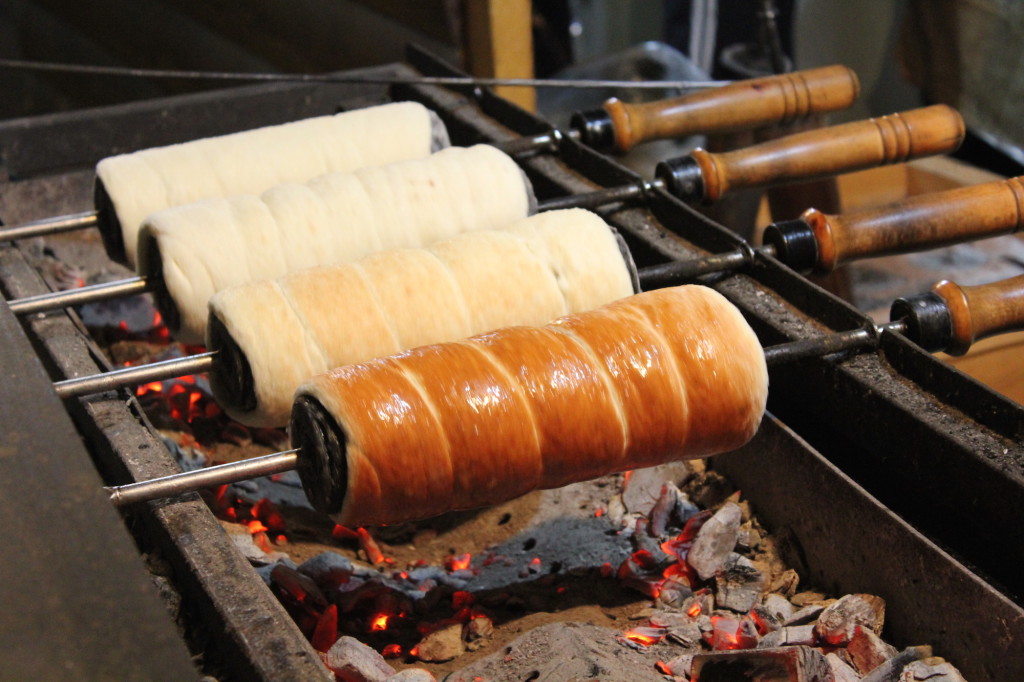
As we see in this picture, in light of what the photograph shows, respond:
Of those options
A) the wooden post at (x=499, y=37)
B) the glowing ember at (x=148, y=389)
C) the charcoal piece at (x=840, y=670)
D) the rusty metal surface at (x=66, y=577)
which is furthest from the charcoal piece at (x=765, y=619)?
the wooden post at (x=499, y=37)

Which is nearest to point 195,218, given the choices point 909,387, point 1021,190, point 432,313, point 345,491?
point 432,313

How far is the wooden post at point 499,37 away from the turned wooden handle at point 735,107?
1509 millimetres

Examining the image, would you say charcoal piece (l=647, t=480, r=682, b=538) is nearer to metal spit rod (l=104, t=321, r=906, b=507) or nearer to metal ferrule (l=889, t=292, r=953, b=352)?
metal ferrule (l=889, t=292, r=953, b=352)

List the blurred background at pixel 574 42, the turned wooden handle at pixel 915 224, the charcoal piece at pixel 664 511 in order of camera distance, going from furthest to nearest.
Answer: the blurred background at pixel 574 42 → the turned wooden handle at pixel 915 224 → the charcoal piece at pixel 664 511

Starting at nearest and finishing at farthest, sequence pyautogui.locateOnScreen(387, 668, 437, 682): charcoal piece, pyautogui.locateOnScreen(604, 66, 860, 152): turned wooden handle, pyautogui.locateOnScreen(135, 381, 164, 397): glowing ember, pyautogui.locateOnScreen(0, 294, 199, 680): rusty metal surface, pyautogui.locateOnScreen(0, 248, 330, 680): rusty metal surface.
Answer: pyautogui.locateOnScreen(0, 294, 199, 680): rusty metal surface
pyautogui.locateOnScreen(0, 248, 330, 680): rusty metal surface
pyautogui.locateOnScreen(387, 668, 437, 682): charcoal piece
pyautogui.locateOnScreen(135, 381, 164, 397): glowing ember
pyautogui.locateOnScreen(604, 66, 860, 152): turned wooden handle

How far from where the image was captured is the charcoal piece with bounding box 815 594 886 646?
4.60 ft

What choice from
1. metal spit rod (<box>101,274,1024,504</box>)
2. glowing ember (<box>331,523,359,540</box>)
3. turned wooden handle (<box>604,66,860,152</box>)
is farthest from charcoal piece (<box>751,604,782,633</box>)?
turned wooden handle (<box>604,66,860,152</box>)

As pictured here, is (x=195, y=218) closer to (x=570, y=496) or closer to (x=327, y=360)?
(x=327, y=360)

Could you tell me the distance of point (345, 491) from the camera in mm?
1281

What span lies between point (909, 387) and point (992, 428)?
0.14 metres

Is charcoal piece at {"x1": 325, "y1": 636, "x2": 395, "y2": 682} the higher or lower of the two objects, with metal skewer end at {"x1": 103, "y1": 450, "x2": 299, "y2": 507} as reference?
lower

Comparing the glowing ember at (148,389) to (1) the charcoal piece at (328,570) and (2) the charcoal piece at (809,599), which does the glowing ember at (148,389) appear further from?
(2) the charcoal piece at (809,599)

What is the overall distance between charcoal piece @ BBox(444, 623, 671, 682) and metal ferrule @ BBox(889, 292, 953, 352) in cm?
64

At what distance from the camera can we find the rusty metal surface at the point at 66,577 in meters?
0.97
